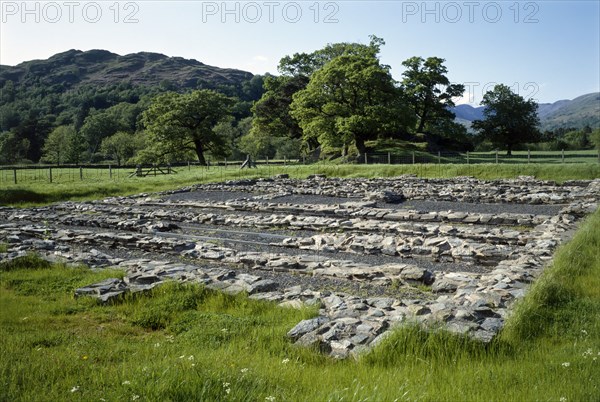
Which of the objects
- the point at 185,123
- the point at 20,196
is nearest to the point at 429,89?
the point at 185,123

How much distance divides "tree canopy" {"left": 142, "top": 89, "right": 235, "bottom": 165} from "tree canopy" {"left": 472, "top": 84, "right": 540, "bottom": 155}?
106 feet

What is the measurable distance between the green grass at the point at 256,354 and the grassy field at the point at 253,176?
67.2 feet

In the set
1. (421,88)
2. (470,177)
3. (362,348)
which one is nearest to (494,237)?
(362,348)

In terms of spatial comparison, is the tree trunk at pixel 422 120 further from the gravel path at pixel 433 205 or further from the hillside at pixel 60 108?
the hillside at pixel 60 108

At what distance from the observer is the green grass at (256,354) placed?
3.68m

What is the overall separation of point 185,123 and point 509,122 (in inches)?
1553

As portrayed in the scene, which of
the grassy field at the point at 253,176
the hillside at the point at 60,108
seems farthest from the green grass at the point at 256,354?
the hillside at the point at 60,108

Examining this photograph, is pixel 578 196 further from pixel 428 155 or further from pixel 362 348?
pixel 428 155

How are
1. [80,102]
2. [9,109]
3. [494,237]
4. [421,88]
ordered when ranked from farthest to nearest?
[80,102] < [9,109] < [421,88] < [494,237]

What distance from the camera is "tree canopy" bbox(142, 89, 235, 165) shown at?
51312mm

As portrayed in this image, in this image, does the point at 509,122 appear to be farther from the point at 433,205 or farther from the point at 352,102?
the point at 433,205

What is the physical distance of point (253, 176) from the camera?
34.5 metres

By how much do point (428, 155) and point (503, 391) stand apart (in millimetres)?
40652

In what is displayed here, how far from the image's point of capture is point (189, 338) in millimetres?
5738
